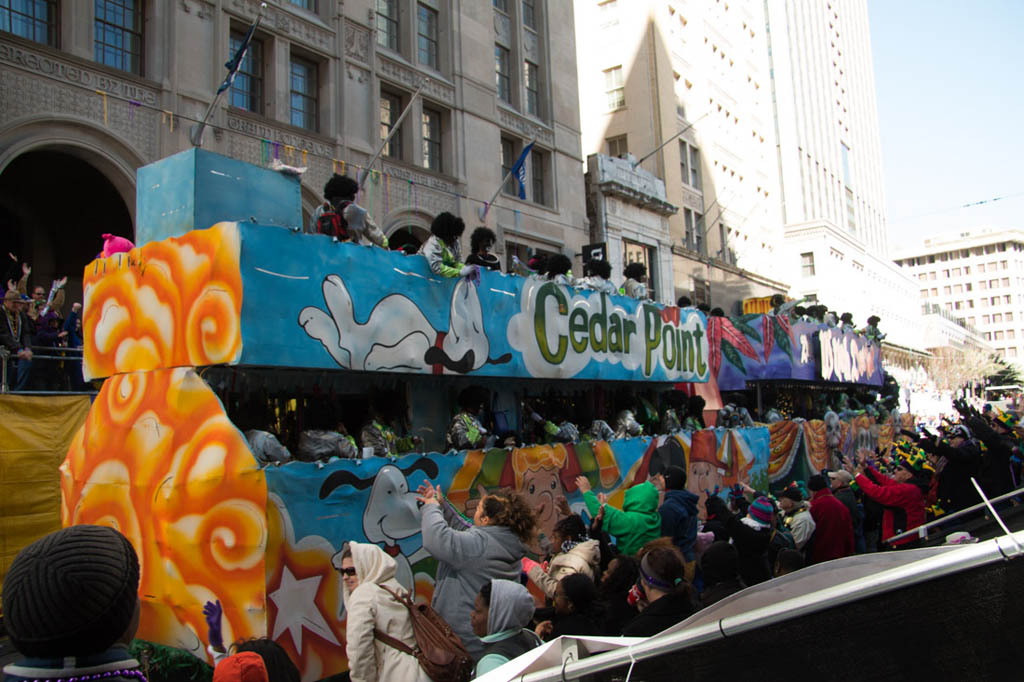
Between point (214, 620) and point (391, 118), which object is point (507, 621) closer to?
point (214, 620)

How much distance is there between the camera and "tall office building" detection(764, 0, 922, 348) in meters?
57.2

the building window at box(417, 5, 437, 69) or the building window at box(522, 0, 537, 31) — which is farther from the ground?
the building window at box(522, 0, 537, 31)

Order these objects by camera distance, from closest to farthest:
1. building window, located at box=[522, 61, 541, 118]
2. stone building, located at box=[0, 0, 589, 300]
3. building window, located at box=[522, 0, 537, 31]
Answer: stone building, located at box=[0, 0, 589, 300] → building window, located at box=[522, 61, 541, 118] → building window, located at box=[522, 0, 537, 31]

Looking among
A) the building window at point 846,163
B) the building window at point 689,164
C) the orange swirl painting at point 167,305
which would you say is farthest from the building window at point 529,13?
the building window at point 846,163

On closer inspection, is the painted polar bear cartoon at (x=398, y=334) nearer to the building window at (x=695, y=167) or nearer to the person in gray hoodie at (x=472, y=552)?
the person in gray hoodie at (x=472, y=552)

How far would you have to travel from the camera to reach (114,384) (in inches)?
306

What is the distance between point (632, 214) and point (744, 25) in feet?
75.5

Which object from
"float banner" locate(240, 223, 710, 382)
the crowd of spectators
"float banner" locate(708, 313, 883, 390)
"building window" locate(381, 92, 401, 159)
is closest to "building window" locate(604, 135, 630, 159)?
"float banner" locate(708, 313, 883, 390)

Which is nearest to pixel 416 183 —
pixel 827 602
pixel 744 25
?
pixel 827 602

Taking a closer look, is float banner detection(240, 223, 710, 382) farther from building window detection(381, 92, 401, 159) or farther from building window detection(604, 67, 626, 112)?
building window detection(604, 67, 626, 112)

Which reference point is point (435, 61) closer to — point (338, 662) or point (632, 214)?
point (632, 214)

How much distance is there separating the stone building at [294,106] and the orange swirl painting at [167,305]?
272 cm

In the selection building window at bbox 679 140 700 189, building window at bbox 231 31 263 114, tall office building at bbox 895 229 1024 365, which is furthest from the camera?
tall office building at bbox 895 229 1024 365

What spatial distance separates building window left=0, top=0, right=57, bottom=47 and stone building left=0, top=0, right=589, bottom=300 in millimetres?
22
